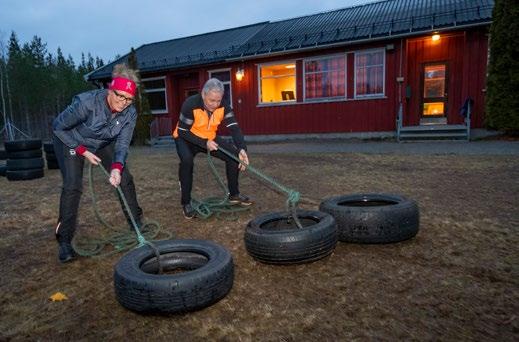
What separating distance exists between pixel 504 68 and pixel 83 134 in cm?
1291

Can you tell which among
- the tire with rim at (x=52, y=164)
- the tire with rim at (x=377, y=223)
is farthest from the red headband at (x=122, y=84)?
the tire with rim at (x=52, y=164)

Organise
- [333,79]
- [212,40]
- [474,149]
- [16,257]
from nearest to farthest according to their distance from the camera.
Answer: [16,257] < [474,149] < [333,79] < [212,40]

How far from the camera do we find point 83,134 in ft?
10.8

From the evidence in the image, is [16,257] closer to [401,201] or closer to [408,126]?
[401,201]

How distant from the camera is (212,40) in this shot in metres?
20.4

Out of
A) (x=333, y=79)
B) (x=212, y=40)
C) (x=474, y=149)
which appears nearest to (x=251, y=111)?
(x=333, y=79)

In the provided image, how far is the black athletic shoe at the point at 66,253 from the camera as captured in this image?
3.15 metres

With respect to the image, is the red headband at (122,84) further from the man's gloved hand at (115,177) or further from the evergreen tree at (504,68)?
the evergreen tree at (504,68)

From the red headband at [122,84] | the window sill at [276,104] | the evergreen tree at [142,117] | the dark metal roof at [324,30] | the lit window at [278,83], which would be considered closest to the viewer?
the red headband at [122,84]

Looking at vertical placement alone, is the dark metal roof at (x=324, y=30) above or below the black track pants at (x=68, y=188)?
above

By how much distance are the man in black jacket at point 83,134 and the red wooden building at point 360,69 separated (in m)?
12.1

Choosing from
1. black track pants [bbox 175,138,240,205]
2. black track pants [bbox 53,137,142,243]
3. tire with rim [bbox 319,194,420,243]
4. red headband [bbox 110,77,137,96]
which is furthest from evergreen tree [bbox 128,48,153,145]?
tire with rim [bbox 319,194,420,243]

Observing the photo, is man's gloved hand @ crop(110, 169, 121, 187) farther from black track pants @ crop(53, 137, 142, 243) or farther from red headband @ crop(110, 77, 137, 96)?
red headband @ crop(110, 77, 137, 96)

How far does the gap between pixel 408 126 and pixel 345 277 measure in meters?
12.7
